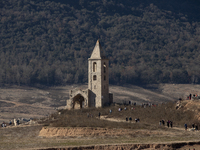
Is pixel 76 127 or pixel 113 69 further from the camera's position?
pixel 113 69

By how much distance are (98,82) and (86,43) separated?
109106 millimetres

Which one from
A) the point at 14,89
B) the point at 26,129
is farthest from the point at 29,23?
the point at 26,129

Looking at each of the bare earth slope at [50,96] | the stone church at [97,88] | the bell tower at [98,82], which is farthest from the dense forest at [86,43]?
the bell tower at [98,82]

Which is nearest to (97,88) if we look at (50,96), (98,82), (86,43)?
(98,82)

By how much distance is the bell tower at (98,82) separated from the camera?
59312 mm

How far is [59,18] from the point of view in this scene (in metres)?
179

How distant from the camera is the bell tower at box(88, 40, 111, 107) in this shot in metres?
59.3

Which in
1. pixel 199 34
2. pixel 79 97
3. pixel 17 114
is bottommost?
pixel 17 114

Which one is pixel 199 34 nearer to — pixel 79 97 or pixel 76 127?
pixel 79 97

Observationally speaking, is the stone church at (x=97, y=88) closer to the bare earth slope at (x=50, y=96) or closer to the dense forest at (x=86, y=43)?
the bare earth slope at (x=50, y=96)

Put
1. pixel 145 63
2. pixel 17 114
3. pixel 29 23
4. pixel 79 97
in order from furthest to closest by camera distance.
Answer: pixel 29 23 → pixel 145 63 → pixel 17 114 → pixel 79 97

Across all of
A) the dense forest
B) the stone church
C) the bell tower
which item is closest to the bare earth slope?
the dense forest

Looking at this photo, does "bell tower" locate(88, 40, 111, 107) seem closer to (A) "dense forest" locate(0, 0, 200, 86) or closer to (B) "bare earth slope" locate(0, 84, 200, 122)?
(B) "bare earth slope" locate(0, 84, 200, 122)

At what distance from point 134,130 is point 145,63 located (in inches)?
4105
